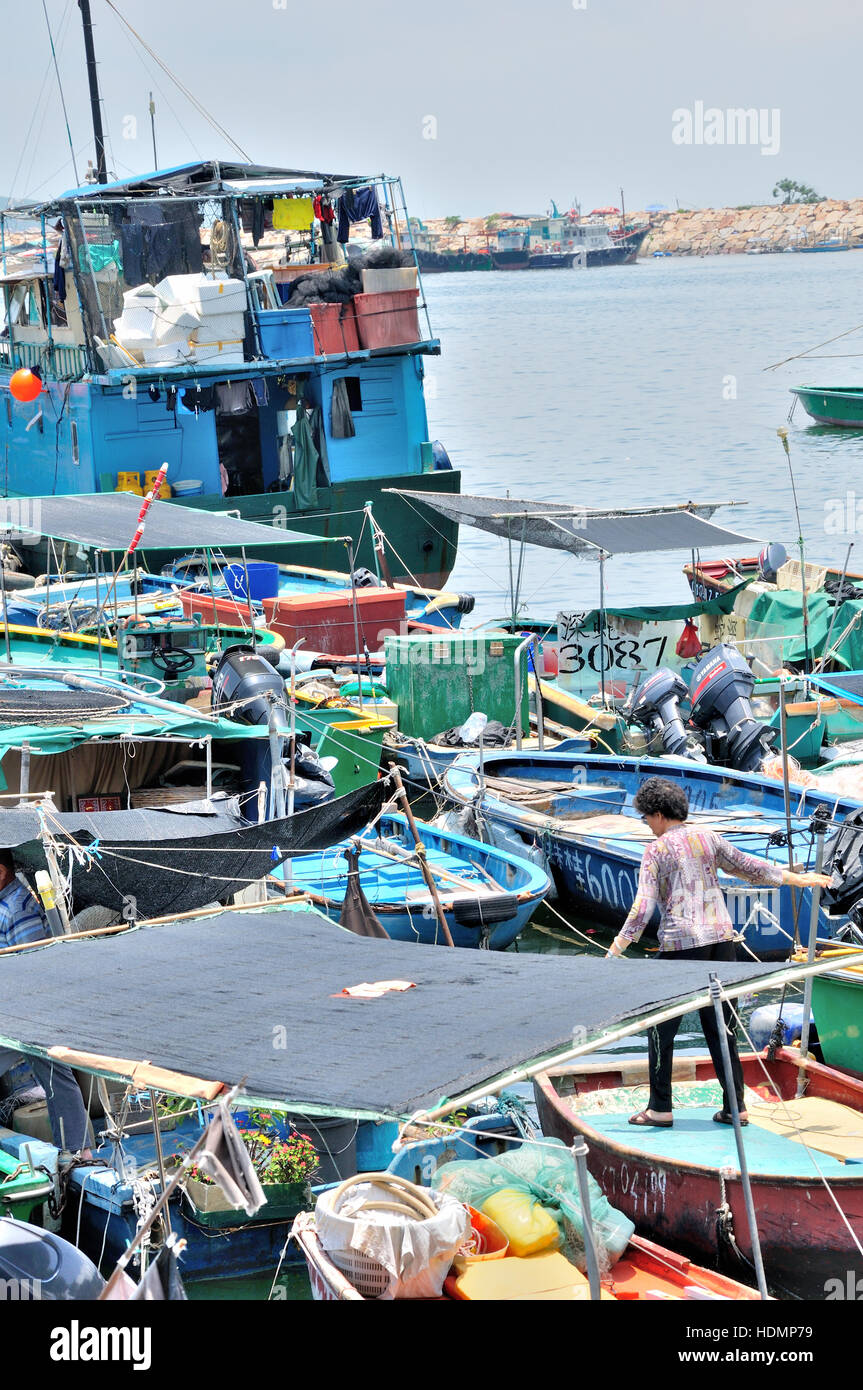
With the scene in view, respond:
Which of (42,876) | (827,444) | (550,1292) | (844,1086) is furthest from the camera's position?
(827,444)

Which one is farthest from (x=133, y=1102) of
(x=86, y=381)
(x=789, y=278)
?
(x=789, y=278)

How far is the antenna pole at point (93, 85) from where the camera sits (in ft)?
114

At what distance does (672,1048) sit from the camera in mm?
8242

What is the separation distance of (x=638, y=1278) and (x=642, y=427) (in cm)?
6507

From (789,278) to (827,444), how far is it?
147742 mm

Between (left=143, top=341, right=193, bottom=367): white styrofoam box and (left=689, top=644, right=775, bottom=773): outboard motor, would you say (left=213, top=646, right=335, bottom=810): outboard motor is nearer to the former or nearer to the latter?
(left=689, top=644, right=775, bottom=773): outboard motor

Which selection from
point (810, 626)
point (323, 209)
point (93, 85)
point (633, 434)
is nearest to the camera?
point (810, 626)

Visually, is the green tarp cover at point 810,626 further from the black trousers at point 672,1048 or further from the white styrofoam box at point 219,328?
the black trousers at point 672,1048

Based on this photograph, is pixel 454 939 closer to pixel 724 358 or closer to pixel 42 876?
pixel 42 876

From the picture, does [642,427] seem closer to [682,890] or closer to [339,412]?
[339,412]

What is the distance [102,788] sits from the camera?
504 inches

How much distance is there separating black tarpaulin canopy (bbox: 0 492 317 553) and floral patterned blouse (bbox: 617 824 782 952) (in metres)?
7.62

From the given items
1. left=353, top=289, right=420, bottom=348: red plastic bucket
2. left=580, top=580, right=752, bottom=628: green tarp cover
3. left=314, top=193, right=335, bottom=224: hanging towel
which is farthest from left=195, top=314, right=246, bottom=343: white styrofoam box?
left=580, top=580, right=752, bottom=628: green tarp cover

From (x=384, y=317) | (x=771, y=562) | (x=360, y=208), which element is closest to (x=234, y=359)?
(x=384, y=317)
